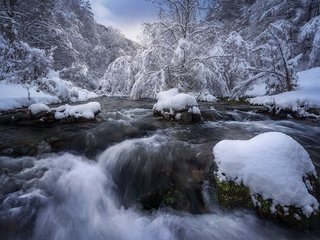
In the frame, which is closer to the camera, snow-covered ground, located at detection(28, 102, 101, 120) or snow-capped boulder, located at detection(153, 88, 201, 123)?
snow-capped boulder, located at detection(153, 88, 201, 123)

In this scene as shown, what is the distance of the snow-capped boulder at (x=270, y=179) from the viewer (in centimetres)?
297

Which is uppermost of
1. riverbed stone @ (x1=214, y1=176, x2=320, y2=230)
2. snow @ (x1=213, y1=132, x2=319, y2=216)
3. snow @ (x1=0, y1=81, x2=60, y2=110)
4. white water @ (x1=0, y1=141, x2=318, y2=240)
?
snow @ (x1=0, y1=81, x2=60, y2=110)

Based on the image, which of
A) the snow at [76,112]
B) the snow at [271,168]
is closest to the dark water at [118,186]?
the snow at [271,168]

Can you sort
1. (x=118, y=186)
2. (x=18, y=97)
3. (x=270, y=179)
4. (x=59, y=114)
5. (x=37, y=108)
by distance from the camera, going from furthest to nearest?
(x=18, y=97) → (x=37, y=108) → (x=59, y=114) → (x=118, y=186) → (x=270, y=179)

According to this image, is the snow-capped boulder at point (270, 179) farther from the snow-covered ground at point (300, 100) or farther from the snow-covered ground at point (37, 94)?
the snow-covered ground at point (37, 94)

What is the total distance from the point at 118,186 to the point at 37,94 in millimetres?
8166

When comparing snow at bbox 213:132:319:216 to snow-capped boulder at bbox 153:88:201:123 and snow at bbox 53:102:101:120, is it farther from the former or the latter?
snow at bbox 53:102:101:120

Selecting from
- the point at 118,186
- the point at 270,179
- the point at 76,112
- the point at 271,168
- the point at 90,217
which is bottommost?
the point at 90,217

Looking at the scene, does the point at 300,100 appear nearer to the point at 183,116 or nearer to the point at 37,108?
the point at 183,116

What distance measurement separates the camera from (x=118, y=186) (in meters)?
4.33

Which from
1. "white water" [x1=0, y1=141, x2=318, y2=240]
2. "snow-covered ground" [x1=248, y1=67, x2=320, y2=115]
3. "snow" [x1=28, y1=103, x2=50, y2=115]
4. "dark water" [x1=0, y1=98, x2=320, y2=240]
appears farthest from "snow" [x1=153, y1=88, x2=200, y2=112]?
"white water" [x1=0, y1=141, x2=318, y2=240]

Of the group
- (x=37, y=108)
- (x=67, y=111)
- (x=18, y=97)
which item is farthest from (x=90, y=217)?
(x=18, y=97)

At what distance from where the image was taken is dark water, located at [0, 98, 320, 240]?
3264 millimetres

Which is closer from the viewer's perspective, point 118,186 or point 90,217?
point 90,217
